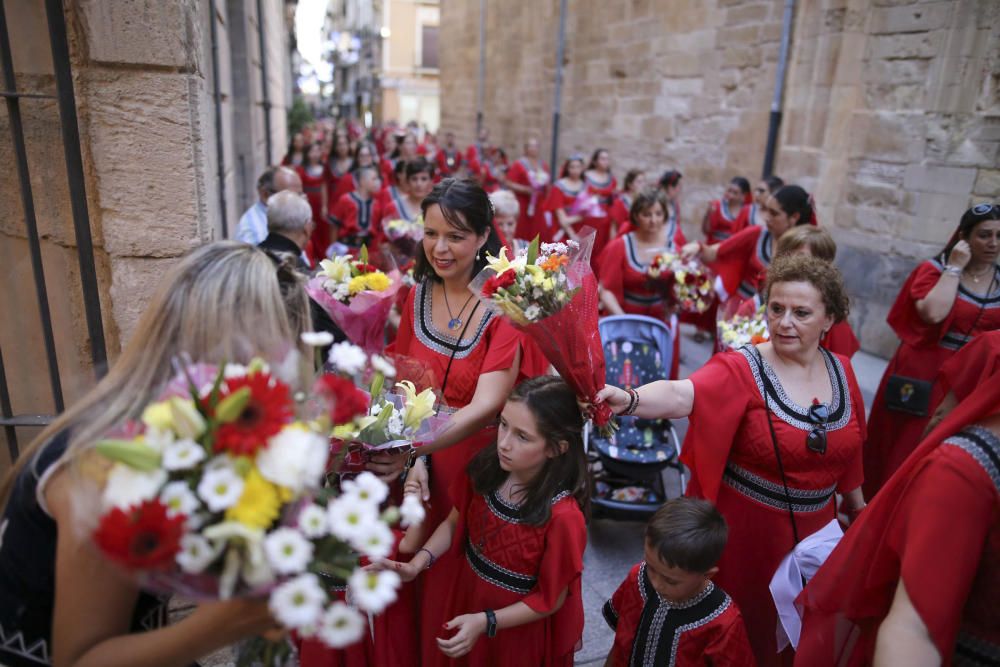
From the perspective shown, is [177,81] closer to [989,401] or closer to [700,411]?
[700,411]

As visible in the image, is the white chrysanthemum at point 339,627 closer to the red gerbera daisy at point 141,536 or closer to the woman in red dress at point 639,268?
the red gerbera daisy at point 141,536

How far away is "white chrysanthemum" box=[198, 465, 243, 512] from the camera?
1113 mm

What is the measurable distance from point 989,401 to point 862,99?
722cm

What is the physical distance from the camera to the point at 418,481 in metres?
2.79

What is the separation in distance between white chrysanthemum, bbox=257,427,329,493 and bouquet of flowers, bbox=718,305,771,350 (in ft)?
9.52

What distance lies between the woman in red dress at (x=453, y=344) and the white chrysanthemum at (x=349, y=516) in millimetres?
1339

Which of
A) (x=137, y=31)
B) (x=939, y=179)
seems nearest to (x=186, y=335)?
(x=137, y=31)

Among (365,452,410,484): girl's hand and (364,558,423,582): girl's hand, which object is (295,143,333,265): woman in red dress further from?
(364,558,423,582): girl's hand

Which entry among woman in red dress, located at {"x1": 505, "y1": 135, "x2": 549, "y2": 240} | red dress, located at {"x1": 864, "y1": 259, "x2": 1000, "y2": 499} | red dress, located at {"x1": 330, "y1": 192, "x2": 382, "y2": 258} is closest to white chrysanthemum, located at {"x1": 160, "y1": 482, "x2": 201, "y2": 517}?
red dress, located at {"x1": 864, "y1": 259, "x2": 1000, "y2": 499}

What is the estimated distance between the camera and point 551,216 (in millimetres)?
10289

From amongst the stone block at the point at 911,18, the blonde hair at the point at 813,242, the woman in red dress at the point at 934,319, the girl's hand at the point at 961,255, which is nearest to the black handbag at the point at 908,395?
the woman in red dress at the point at 934,319

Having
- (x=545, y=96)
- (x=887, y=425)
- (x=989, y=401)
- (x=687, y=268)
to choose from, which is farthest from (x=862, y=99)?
(x=545, y=96)

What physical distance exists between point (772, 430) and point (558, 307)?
0.96 metres

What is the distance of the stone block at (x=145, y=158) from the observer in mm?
2943
